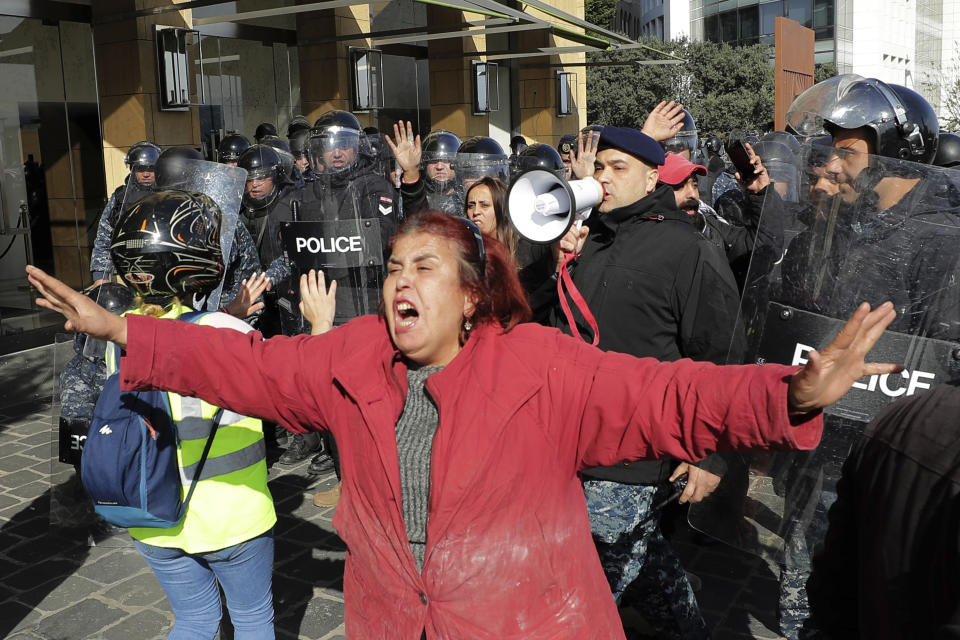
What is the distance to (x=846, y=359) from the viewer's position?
1564 mm

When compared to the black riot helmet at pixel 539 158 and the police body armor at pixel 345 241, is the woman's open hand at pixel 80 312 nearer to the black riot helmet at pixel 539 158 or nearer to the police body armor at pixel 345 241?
the police body armor at pixel 345 241

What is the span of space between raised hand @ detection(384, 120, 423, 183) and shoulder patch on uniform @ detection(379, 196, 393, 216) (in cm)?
45

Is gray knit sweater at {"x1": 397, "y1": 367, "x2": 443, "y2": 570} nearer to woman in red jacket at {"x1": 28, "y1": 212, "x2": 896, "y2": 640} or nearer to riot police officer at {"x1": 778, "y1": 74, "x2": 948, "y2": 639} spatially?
woman in red jacket at {"x1": 28, "y1": 212, "x2": 896, "y2": 640}

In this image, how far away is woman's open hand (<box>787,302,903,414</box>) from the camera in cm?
156

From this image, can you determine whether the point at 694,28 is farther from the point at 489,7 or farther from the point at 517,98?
the point at 489,7

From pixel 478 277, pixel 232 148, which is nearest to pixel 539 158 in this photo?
pixel 232 148

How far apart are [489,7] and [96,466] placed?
31.6 ft

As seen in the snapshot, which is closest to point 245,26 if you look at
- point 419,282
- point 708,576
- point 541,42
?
point 541,42

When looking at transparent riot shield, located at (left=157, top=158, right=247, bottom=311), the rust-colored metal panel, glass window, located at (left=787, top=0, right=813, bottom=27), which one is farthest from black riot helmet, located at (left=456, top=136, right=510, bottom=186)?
glass window, located at (left=787, top=0, right=813, bottom=27)

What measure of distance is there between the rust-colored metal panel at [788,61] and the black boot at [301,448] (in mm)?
6990

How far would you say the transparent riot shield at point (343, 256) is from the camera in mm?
5629

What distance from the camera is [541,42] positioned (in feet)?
75.2

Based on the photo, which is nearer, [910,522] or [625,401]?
[910,522]

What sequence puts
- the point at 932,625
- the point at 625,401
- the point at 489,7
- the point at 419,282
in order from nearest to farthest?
the point at 932,625 → the point at 625,401 → the point at 419,282 → the point at 489,7
